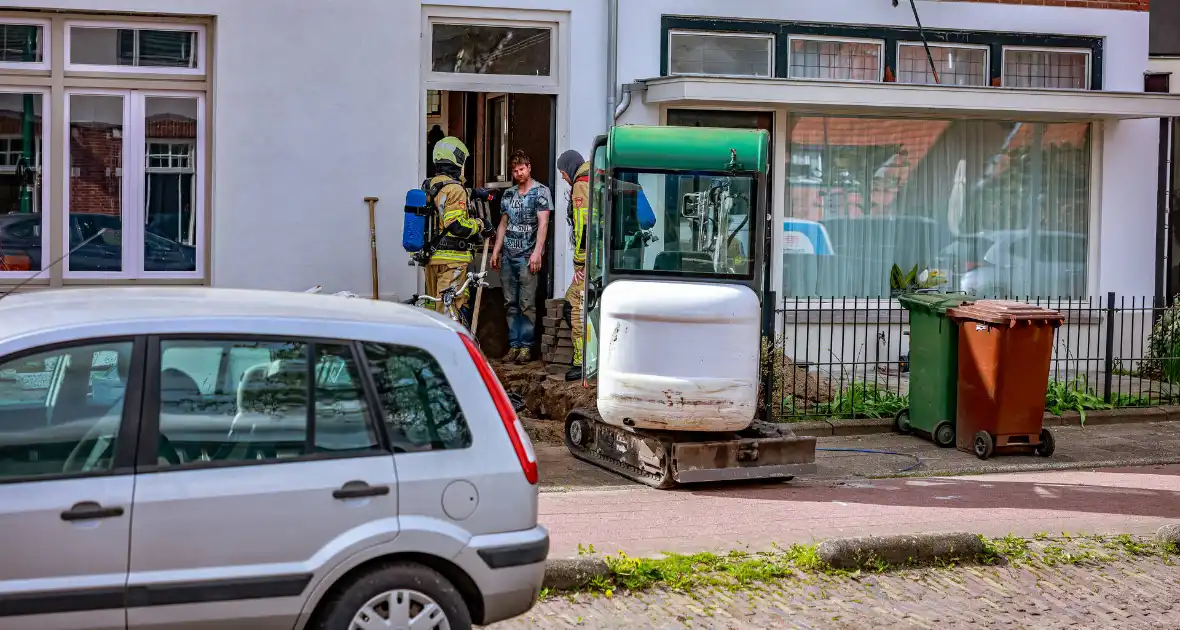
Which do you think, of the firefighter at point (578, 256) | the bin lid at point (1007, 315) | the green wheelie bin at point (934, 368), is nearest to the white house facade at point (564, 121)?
the firefighter at point (578, 256)

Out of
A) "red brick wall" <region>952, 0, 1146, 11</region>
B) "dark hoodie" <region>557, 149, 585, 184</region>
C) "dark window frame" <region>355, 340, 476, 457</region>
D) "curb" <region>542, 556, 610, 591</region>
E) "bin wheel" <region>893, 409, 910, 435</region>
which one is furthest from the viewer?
"red brick wall" <region>952, 0, 1146, 11</region>

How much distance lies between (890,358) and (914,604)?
778 centimetres

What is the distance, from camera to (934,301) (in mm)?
11695

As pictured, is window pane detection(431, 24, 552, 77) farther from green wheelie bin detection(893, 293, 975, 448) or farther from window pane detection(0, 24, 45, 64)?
green wheelie bin detection(893, 293, 975, 448)

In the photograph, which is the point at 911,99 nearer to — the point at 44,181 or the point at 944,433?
the point at 944,433

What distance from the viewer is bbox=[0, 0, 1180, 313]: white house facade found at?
12.7 metres

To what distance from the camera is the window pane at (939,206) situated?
1480 cm

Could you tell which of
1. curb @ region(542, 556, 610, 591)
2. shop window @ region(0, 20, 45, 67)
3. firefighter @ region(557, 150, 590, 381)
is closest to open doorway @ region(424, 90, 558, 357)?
firefighter @ region(557, 150, 590, 381)

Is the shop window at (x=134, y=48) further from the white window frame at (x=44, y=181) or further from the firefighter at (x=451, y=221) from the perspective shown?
the firefighter at (x=451, y=221)

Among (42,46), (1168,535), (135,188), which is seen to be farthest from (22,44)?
(1168,535)

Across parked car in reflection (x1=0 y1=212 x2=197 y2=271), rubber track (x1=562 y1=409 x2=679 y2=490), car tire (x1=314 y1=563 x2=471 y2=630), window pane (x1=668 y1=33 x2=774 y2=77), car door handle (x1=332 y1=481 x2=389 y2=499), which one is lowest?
rubber track (x1=562 y1=409 x2=679 y2=490)

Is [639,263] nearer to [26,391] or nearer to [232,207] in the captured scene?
[232,207]

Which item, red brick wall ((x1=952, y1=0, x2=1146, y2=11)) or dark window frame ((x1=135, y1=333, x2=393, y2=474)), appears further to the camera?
red brick wall ((x1=952, y1=0, x2=1146, y2=11))

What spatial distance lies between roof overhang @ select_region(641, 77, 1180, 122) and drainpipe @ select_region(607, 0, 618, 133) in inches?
12.3
